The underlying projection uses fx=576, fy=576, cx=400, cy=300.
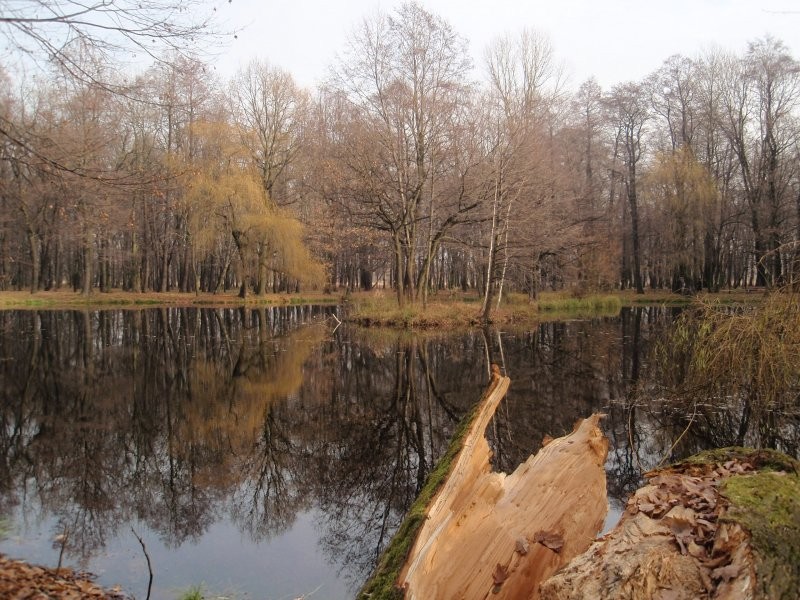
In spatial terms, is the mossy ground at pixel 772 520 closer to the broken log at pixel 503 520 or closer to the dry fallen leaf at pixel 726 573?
the dry fallen leaf at pixel 726 573

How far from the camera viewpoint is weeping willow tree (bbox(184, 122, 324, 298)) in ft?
107

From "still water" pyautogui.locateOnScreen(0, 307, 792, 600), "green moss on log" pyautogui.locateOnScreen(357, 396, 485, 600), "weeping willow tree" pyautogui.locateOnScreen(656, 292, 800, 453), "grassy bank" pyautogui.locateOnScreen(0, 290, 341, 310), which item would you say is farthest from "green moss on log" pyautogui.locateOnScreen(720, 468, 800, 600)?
"grassy bank" pyautogui.locateOnScreen(0, 290, 341, 310)

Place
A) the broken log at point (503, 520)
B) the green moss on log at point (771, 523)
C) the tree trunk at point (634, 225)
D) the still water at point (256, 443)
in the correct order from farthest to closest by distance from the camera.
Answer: the tree trunk at point (634, 225) → the still water at point (256, 443) → the broken log at point (503, 520) → the green moss on log at point (771, 523)

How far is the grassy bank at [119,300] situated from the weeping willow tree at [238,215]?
6.34 feet

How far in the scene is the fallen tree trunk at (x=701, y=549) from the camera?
8.23 ft

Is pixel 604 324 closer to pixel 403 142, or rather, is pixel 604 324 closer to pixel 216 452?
pixel 403 142

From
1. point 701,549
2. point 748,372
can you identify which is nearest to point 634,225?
point 748,372

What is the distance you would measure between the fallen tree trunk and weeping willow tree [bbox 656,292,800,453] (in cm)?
384

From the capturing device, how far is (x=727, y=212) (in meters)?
36.0

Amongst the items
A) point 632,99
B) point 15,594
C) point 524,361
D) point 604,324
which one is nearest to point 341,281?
point 632,99

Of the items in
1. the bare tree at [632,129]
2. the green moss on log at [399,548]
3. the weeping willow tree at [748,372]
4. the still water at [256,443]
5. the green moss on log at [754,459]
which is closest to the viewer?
the green moss on log at [399,548]

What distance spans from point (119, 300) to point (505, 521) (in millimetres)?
34967

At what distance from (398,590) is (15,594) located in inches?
98.5

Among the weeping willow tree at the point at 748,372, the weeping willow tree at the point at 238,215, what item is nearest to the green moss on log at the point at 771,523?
the weeping willow tree at the point at 748,372
